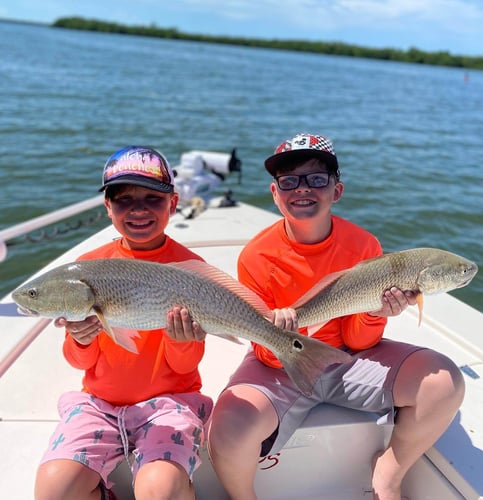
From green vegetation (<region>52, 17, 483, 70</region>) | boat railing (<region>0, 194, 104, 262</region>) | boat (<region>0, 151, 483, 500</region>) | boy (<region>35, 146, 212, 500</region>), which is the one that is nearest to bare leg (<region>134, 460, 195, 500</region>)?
boy (<region>35, 146, 212, 500</region>)

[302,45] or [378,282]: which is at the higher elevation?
[302,45]

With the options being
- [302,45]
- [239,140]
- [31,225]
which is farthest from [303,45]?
[31,225]

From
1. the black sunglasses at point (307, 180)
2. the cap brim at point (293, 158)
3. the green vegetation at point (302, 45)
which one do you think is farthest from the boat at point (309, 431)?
the green vegetation at point (302, 45)

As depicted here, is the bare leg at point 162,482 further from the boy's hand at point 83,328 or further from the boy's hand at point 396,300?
the boy's hand at point 396,300

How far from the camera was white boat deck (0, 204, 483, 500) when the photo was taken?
7.34ft

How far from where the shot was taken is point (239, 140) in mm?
15312

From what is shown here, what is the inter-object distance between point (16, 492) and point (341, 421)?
148 cm

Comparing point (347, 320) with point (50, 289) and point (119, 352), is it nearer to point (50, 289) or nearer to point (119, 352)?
point (119, 352)

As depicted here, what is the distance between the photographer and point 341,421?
2307 millimetres

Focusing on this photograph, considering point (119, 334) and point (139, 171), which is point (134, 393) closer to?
point (119, 334)

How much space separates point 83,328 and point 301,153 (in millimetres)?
1297

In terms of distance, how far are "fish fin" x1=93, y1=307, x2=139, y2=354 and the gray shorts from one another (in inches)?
20.9

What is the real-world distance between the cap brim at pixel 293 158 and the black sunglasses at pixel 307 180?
50 millimetres

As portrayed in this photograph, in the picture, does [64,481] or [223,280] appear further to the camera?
[223,280]
